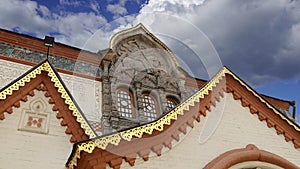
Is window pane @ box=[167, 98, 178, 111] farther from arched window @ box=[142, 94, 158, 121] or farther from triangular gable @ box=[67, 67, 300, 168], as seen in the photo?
triangular gable @ box=[67, 67, 300, 168]

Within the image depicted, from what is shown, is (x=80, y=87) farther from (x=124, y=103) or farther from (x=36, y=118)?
(x=36, y=118)

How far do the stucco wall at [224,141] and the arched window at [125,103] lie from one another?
4.41 meters

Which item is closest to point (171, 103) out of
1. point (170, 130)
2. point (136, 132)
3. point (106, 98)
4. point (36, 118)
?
point (106, 98)

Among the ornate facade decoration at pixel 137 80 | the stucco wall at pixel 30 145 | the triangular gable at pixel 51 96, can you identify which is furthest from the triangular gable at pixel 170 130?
the ornate facade decoration at pixel 137 80

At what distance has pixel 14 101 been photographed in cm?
764

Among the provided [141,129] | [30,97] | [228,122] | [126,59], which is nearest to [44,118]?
[30,97]

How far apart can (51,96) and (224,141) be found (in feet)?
13.4

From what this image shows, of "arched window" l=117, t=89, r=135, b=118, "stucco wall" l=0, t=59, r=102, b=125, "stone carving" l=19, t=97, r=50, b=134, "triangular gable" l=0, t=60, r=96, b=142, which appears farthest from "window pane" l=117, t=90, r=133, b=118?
"stone carving" l=19, t=97, r=50, b=134

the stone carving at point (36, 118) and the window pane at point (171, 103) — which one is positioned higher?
the window pane at point (171, 103)

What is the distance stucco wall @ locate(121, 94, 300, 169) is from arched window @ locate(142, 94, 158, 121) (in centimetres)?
441

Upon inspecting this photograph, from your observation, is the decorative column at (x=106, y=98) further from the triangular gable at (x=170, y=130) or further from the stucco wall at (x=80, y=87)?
the triangular gable at (x=170, y=130)

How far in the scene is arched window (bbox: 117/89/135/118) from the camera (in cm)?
1203

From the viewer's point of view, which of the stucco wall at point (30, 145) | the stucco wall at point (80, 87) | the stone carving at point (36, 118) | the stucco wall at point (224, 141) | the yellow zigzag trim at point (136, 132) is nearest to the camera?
the yellow zigzag trim at point (136, 132)

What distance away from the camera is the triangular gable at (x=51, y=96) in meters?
7.58
